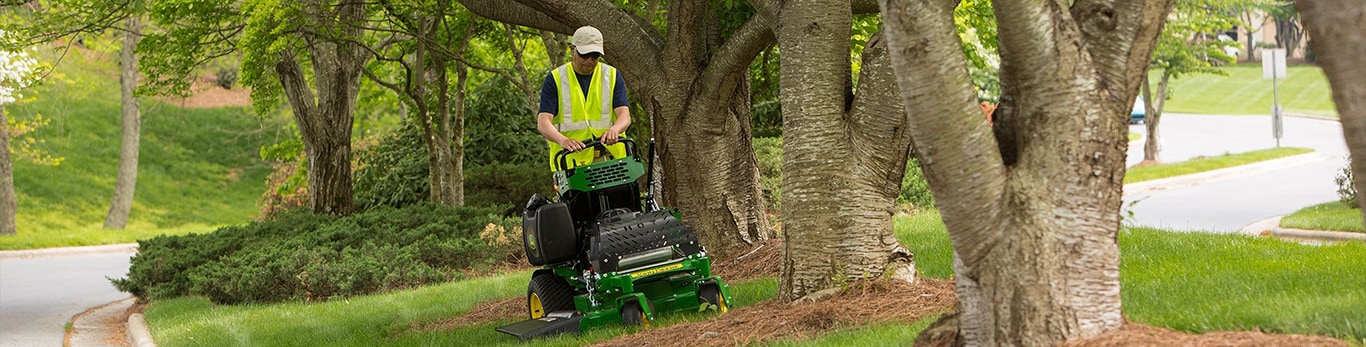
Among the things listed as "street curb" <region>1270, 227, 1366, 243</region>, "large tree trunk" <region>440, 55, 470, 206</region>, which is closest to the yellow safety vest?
"street curb" <region>1270, 227, 1366, 243</region>

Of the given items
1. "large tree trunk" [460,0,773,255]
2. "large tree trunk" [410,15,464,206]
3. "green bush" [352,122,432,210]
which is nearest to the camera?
"large tree trunk" [460,0,773,255]

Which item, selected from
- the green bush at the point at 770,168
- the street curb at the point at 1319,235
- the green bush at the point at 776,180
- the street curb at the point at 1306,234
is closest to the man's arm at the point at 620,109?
the street curb at the point at 1306,234

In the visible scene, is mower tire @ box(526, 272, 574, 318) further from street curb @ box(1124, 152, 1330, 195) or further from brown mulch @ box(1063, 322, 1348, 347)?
street curb @ box(1124, 152, 1330, 195)

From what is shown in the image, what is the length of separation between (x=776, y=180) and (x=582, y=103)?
1235 cm

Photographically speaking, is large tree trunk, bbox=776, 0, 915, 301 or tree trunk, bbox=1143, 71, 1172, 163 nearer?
large tree trunk, bbox=776, 0, 915, 301

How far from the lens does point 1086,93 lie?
5.39m

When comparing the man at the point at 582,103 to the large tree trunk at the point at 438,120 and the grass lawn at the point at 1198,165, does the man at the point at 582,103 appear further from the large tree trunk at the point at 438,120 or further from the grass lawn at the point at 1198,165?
the grass lawn at the point at 1198,165

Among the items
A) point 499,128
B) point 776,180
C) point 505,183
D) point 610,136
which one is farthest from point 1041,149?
point 499,128

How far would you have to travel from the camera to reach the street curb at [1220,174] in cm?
2722

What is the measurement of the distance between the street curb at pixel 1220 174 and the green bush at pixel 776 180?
5.79 metres

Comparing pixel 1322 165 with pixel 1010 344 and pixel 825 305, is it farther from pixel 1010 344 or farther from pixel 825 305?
pixel 1010 344

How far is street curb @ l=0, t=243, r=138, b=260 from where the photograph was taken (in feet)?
85.3

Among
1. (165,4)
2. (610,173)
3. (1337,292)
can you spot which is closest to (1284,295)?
(1337,292)

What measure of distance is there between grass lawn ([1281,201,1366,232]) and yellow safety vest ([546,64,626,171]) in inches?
395
